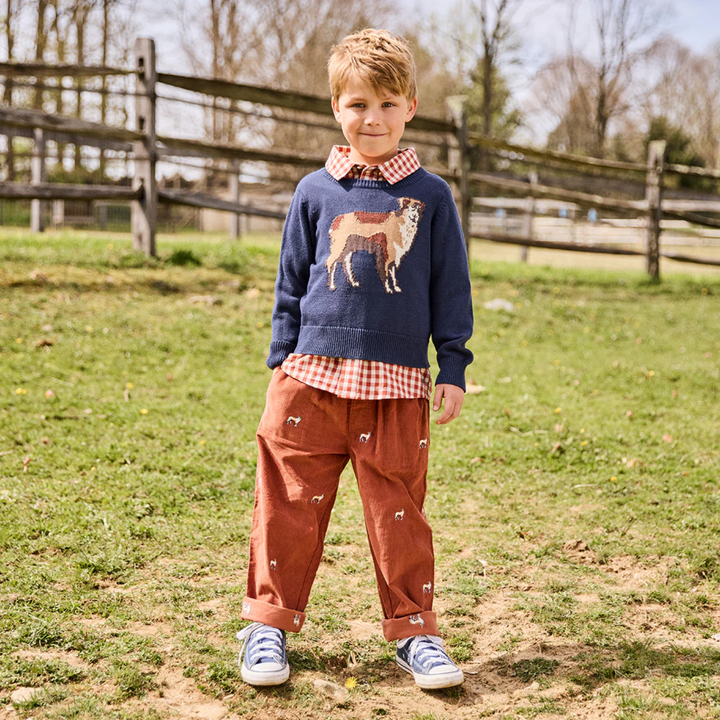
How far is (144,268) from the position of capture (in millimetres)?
6973

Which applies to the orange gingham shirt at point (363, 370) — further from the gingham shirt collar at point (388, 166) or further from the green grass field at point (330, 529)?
the green grass field at point (330, 529)

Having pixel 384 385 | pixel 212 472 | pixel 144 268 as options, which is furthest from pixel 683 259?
pixel 384 385

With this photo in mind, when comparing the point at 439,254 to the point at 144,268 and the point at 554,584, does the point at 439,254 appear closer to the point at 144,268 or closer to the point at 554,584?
the point at 554,584

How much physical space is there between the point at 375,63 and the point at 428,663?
1.66m

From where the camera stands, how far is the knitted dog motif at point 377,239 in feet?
7.16

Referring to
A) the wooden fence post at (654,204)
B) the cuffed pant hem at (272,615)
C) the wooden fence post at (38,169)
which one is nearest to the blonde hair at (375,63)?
the cuffed pant hem at (272,615)

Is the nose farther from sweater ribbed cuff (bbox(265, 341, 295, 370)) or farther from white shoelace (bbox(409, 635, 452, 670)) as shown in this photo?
white shoelace (bbox(409, 635, 452, 670))

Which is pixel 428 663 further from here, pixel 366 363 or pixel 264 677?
pixel 366 363

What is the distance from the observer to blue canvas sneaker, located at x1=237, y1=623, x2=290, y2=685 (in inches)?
83.1

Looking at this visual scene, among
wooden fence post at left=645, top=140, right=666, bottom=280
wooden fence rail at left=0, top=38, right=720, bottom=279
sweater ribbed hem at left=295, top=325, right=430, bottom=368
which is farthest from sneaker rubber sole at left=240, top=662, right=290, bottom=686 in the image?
wooden fence post at left=645, top=140, right=666, bottom=280

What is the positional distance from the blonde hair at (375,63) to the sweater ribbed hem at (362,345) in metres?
0.69

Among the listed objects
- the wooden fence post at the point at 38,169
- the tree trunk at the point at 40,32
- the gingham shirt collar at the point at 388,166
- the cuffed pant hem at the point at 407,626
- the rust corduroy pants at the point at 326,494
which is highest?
the tree trunk at the point at 40,32

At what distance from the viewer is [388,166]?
88.1 inches

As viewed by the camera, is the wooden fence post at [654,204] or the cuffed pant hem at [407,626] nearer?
the cuffed pant hem at [407,626]
